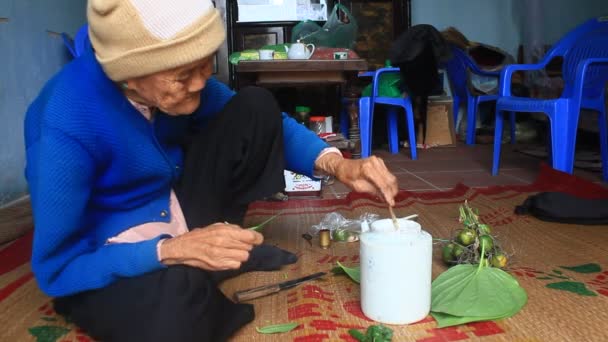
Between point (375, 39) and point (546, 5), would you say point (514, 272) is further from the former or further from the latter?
point (546, 5)

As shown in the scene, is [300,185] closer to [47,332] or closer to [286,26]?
[47,332]

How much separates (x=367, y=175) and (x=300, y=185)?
1.37 meters

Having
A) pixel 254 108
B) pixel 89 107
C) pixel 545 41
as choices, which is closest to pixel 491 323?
pixel 254 108

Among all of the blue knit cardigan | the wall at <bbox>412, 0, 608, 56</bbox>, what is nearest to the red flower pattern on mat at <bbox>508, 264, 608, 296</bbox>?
the blue knit cardigan

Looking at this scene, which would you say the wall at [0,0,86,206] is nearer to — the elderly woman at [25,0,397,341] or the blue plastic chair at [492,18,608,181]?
the elderly woman at [25,0,397,341]

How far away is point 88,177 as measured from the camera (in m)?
0.94

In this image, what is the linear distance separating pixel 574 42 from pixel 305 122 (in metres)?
1.57

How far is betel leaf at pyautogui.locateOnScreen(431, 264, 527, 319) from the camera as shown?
1.04 meters

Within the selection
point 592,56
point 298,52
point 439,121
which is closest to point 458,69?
point 439,121

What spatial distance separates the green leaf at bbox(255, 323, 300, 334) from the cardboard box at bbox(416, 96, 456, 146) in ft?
12.7

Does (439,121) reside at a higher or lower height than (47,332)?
lower

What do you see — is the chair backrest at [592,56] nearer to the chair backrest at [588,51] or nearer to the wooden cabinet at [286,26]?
the chair backrest at [588,51]

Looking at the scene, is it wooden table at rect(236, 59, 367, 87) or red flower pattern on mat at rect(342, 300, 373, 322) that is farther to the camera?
wooden table at rect(236, 59, 367, 87)

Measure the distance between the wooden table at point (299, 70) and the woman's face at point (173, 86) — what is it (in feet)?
5.21
